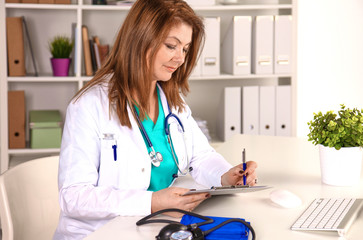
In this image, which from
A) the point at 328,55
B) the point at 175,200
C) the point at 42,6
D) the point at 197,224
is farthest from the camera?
the point at 328,55

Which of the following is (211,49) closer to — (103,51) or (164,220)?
(103,51)

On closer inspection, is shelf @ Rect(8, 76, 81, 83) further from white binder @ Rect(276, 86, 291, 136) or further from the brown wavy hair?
the brown wavy hair

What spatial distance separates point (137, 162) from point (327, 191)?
60 centimetres

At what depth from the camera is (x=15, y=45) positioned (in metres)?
3.30

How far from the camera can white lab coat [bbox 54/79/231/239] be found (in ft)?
5.06

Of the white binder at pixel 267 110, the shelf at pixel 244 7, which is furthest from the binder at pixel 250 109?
the shelf at pixel 244 7

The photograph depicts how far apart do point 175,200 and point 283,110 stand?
86.6 inches

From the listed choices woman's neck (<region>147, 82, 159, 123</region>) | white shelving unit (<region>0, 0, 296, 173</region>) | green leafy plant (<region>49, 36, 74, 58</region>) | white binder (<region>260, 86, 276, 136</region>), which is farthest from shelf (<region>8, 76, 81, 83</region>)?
woman's neck (<region>147, 82, 159, 123</region>)

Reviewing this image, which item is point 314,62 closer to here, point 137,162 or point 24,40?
point 24,40

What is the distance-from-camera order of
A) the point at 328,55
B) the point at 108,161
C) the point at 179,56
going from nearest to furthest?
1. the point at 108,161
2. the point at 179,56
3. the point at 328,55

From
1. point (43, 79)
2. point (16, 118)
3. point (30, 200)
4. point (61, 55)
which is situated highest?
point (61, 55)

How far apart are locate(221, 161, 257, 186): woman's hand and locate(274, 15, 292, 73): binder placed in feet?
6.08

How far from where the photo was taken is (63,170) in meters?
1.61

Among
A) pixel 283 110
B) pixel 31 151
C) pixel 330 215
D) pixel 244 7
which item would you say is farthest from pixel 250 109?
pixel 330 215
